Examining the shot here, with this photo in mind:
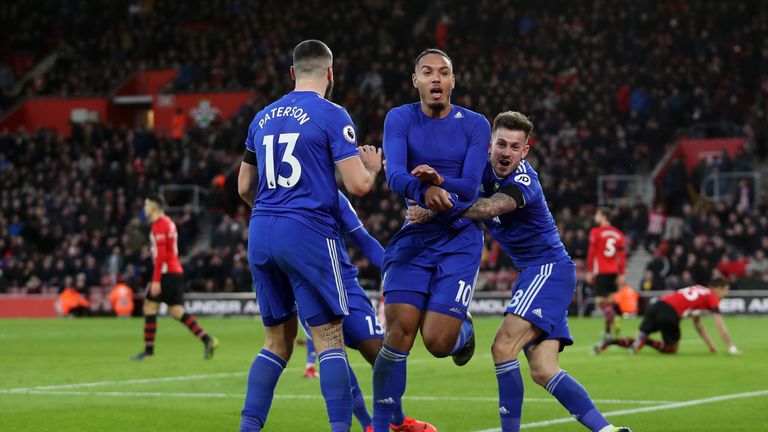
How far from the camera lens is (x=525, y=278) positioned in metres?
8.53

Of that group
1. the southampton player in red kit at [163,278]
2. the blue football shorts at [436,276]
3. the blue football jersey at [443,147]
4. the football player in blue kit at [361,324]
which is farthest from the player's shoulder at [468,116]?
the southampton player in red kit at [163,278]

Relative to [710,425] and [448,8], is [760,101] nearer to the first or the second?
[448,8]

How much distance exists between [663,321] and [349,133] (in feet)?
36.9

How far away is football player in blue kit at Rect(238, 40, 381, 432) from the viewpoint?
7.49 meters

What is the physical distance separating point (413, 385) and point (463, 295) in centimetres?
549

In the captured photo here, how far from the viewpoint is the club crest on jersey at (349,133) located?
7.59 meters

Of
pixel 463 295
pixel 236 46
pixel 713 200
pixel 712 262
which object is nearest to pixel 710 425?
pixel 463 295

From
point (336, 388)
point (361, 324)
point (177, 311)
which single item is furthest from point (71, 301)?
point (336, 388)

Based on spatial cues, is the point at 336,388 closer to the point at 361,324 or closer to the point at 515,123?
the point at 361,324

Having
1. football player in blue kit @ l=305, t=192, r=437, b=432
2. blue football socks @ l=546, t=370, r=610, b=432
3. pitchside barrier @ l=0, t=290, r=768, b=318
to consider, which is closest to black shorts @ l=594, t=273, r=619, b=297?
pitchside barrier @ l=0, t=290, r=768, b=318

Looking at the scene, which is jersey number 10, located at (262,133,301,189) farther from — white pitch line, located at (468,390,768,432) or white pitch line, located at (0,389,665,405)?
white pitch line, located at (0,389,665,405)

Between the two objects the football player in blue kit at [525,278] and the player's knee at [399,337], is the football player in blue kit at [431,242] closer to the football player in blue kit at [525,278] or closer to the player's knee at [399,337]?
the player's knee at [399,337]

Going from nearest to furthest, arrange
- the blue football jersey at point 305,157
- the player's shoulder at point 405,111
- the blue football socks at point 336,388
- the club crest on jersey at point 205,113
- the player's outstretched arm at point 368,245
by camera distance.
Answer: the blue football socks at point 336,388, the blue football jersey at point 305,157, the player's shoulder at point 405,111, the player's outstretched arm at point 368,245, the club crest on jersey at point 205,113

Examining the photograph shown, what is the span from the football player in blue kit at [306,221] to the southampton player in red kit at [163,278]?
9.97m
